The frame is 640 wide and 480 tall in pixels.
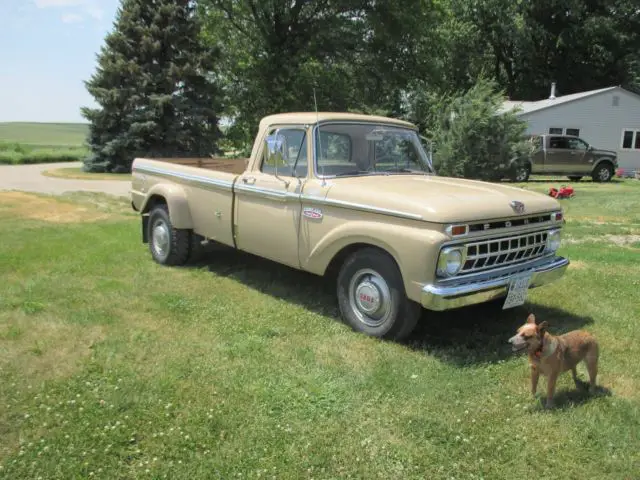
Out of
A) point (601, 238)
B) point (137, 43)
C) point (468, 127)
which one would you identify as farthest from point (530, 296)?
point (137, 43)

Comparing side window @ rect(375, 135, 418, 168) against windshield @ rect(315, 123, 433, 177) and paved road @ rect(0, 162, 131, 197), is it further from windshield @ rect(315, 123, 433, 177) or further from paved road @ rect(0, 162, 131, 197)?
paved road @ rect(0, 162, 131, 197)

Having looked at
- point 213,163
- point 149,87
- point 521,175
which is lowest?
point 521,175

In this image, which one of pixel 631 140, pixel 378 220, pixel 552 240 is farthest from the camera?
pixel 631 140

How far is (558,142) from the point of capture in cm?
2116

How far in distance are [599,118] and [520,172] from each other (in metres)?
11.8

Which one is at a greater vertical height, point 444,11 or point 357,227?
point 444,11

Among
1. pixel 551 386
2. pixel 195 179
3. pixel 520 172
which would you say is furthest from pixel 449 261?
pixel 520 172

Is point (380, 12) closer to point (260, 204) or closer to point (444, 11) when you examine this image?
point (444, 11)

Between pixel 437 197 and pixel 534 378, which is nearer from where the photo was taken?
pixel 534 378

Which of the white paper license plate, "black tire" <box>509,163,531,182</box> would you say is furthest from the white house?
the white paper license plate

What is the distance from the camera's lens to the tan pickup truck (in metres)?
4.17

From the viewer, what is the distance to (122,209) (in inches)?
484

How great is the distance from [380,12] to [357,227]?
24103 millimetres

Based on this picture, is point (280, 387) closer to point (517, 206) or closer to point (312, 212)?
point (312, 212)
